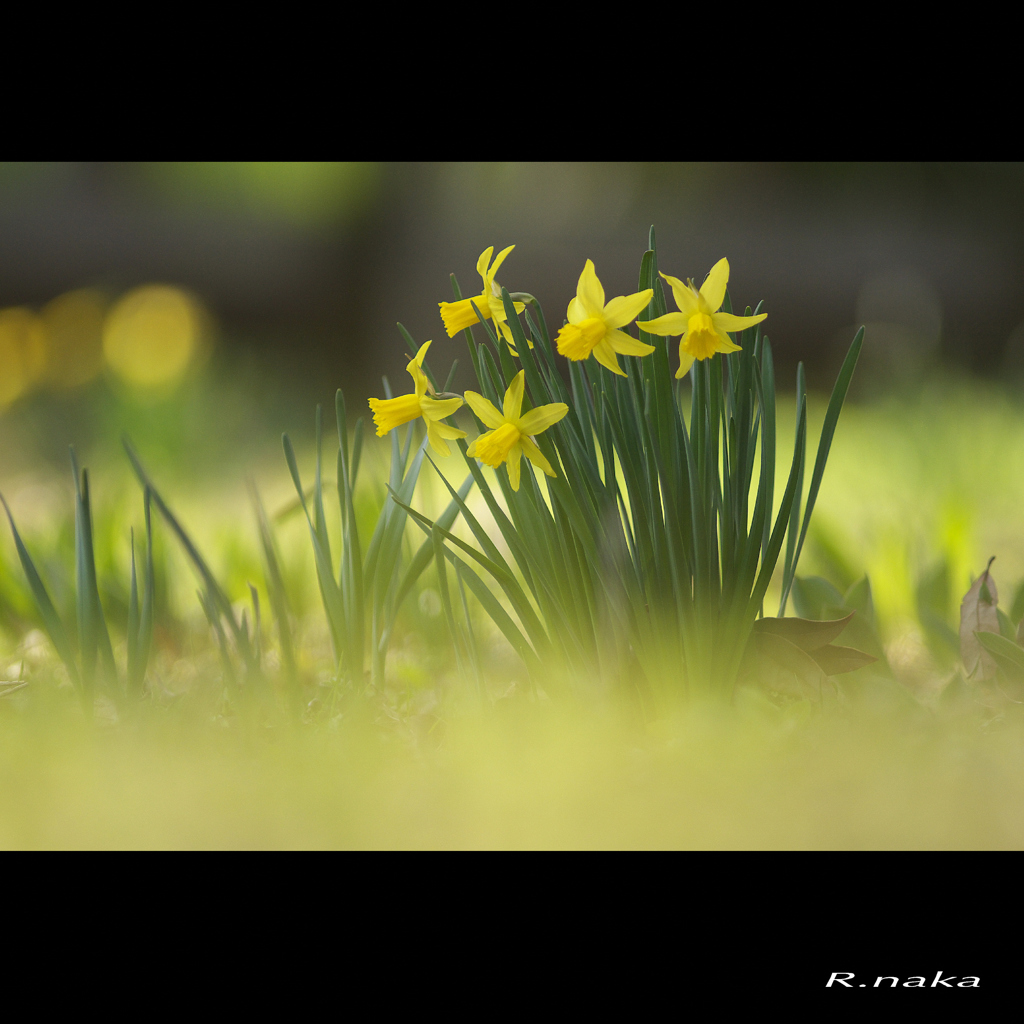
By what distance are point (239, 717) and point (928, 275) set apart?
276cm

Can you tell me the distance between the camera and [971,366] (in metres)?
2.77

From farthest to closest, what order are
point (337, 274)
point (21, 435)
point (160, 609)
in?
1. point (337, 274)
2. point (21, 435)
3. point (160, 609)

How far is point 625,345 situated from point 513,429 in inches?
3.9

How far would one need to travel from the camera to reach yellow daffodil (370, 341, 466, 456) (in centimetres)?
63

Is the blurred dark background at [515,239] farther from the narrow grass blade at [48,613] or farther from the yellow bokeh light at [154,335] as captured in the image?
the narrow grass blade at [48,613]

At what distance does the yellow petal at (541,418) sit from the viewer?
59cm

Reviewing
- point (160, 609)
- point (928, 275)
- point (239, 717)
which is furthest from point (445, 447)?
point (928, 275)

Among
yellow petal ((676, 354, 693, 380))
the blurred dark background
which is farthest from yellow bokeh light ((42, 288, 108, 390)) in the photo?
yellow petal ((676, 354, 693, 380))

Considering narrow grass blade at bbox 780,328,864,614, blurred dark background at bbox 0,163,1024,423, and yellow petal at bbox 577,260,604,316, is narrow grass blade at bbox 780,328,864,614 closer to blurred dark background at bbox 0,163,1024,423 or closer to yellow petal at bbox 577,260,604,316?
yellow petal at bbox 577,260,604,316

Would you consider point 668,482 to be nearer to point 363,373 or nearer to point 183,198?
point 363,373

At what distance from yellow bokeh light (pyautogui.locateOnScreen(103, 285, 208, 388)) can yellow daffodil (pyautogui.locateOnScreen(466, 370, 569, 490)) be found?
1.52m

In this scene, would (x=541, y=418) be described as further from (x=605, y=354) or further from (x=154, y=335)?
(x=154, y=335)

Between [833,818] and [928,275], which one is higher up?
[928,275]

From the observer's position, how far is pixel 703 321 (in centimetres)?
57
